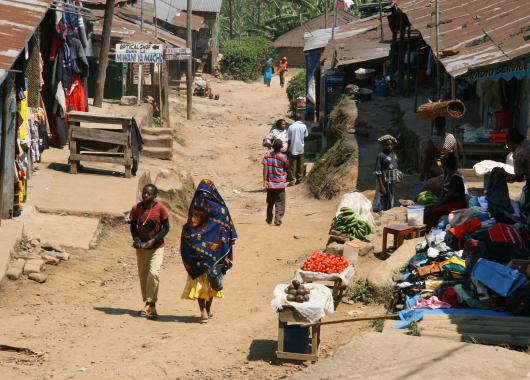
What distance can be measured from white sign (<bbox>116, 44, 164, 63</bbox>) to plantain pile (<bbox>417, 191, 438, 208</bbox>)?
10.2 metres

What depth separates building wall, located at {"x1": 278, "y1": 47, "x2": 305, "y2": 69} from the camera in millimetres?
45188

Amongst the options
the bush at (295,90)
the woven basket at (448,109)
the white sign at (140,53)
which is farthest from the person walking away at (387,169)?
the bush at (295,90)

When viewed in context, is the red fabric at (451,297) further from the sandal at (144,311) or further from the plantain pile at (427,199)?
the plantain pile at (427,199)

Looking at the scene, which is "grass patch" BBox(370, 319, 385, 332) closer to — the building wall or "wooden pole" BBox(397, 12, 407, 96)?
"wooden pole" BBox(397, 12, 407, 96)

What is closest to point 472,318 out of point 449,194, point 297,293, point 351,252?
point 297,293

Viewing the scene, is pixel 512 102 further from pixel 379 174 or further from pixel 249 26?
pixel 249 26

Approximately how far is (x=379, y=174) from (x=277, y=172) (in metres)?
1.77

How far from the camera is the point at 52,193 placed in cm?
1094

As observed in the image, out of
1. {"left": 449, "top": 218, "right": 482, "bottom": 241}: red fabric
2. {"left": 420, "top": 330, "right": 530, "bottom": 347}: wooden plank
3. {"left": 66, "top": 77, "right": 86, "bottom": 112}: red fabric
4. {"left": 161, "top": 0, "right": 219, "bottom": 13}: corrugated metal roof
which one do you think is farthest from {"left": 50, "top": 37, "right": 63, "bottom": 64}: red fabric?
{"left": 161, "top": 0, "right": 219, "bottom": 13}: corrugated metal roof

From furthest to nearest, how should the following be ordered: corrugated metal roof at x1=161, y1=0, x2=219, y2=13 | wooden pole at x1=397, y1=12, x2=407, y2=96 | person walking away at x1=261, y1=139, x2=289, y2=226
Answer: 1. corrugated metal roof at x1=161, y1=0, x2=219, y2=13
2. wooden pole at x1=397, y1=12, x2=407, y2=96
3. person walking away at x1=261, y1=139, x2=289, y2=226

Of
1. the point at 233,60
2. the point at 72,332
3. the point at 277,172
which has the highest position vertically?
the point at 233,60

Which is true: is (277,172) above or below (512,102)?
below

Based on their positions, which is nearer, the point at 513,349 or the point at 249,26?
the point at 513,349

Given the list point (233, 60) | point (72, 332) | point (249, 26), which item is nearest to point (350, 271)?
point (72, 332)
